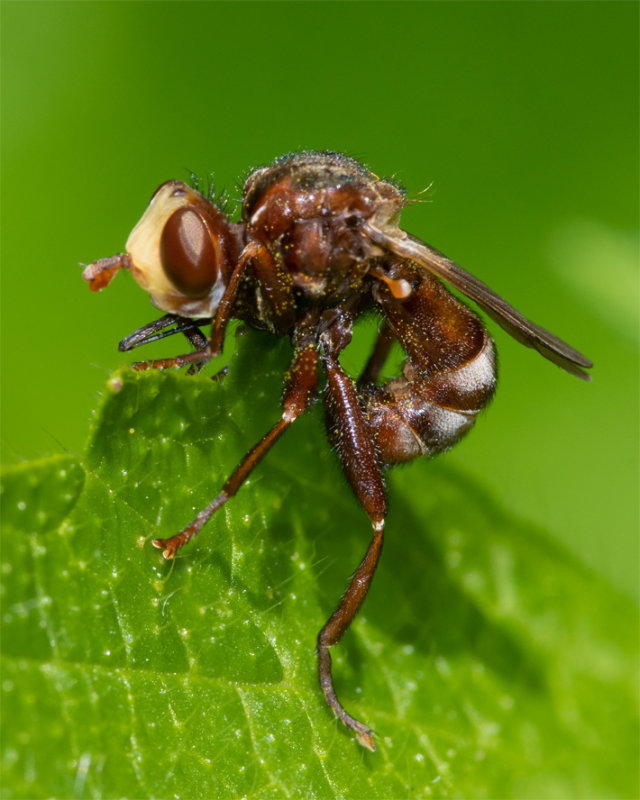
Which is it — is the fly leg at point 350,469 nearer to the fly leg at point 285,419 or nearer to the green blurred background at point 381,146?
the fly leg at point 285,419

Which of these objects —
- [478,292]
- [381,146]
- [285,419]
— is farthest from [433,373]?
[381,146]

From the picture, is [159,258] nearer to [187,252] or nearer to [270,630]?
[187,252]

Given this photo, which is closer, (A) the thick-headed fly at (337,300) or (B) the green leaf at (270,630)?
(B) the green leaf at (270,630)

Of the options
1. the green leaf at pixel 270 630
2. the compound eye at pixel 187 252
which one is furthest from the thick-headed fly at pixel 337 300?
the green leaf at pixel 270 630

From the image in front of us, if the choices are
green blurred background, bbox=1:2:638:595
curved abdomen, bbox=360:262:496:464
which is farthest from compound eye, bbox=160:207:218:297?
green blurred background, bbox=1:2:638:595

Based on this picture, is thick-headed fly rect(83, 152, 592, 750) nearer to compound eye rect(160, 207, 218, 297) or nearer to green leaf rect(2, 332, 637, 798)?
compound eye rect(160, 207, 218, 297)
